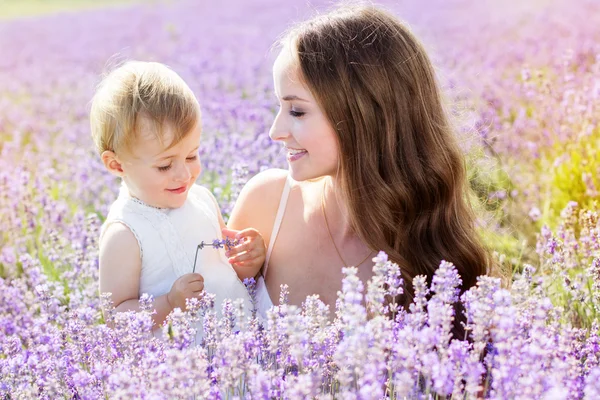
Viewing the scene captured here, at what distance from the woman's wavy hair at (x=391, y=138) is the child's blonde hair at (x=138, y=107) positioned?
1.51 ft

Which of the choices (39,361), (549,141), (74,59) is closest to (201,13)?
(74,59)

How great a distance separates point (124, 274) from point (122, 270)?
0.02 meters

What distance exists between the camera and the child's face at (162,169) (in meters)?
2.88

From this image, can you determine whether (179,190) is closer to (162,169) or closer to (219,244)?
(162,169)

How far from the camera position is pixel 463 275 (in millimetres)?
3084

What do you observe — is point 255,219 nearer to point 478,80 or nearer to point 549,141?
point 549,141

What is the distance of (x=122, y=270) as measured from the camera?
293 cm

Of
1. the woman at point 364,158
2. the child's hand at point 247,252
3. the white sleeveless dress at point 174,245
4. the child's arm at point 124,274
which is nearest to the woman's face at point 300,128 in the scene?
the woman at point 364,158

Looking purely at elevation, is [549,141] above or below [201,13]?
below

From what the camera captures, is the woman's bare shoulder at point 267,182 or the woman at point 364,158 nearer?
the woman at point 364,158

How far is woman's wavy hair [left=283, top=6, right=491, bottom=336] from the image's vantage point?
296 centimetres

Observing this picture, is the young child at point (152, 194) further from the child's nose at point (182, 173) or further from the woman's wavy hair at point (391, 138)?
the woman's wavy hair at point (391, 138)

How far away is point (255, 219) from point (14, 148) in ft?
10.6

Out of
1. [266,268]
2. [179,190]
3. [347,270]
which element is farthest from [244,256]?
[347,270]
